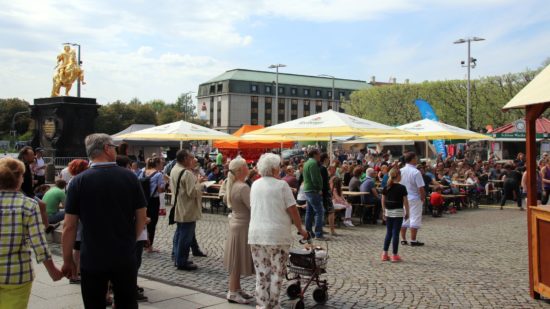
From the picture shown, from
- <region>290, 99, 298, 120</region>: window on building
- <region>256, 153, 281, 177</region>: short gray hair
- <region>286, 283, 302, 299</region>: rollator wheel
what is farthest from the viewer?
<region>290, 99, 298, 120</region>: window on building

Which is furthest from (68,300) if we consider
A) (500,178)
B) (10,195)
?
(500,178)

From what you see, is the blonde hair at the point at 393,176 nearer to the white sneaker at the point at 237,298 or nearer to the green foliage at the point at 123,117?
the white sneaker at the point at 237,298

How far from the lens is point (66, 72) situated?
25031 mm

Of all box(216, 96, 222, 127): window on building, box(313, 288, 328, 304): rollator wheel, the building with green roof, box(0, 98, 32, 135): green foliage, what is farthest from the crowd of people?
box(216, 96, 222, 127): window on building

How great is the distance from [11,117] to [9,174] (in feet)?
232

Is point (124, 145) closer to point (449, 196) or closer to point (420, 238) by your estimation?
point (420, 238)

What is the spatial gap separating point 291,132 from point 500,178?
32.5 feet

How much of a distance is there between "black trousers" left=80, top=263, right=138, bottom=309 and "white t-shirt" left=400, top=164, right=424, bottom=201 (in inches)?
250

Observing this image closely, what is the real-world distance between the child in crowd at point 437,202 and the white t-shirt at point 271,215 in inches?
378

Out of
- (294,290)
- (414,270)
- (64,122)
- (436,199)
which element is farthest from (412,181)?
(64,122)

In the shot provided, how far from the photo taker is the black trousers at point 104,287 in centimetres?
379

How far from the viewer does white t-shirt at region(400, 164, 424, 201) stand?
30.2ft

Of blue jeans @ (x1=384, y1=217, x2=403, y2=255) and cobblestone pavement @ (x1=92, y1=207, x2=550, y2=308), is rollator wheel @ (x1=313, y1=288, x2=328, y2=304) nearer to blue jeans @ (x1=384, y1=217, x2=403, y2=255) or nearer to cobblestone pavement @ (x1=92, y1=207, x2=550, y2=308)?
cobblestone pavement @ (x1=92, y1=207, x2=550, y2=308)

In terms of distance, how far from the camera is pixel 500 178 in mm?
19344
